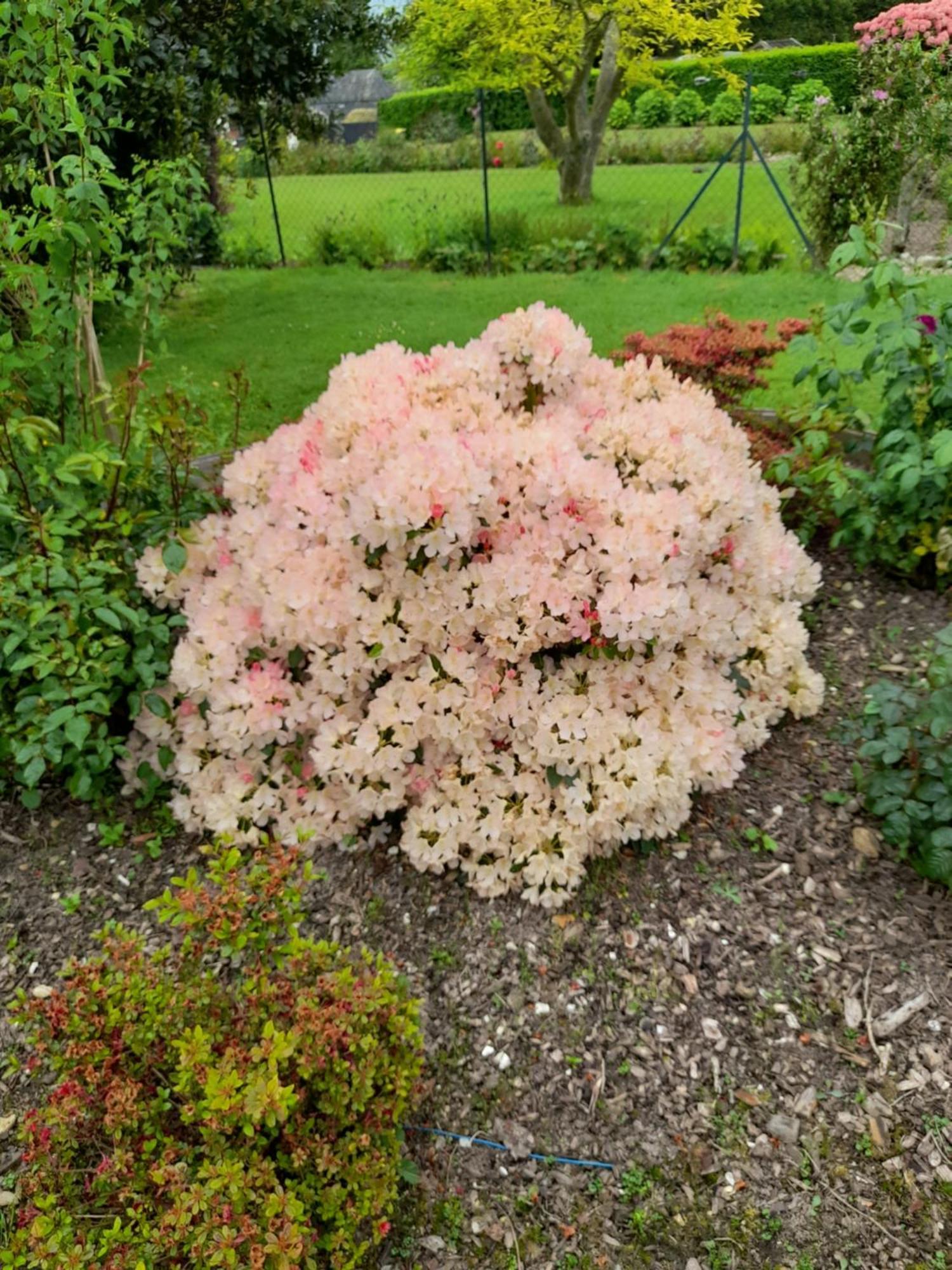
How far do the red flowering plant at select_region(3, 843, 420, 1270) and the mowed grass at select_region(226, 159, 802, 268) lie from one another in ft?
30.6

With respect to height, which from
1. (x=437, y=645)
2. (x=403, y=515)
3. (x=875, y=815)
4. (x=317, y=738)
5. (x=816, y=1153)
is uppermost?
→ (x=403, y=515)

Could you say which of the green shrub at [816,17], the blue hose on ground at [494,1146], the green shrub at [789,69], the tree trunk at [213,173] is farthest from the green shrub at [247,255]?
the green shrub at [816,17]

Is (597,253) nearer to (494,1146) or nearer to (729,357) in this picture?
(729,357)

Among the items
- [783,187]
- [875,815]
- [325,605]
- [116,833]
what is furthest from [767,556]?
[783,187]

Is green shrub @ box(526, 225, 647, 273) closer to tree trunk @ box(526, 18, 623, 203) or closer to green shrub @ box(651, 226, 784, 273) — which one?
green shrub @ box(651, 226, 784, 273)

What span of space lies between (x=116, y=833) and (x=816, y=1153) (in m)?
1.84

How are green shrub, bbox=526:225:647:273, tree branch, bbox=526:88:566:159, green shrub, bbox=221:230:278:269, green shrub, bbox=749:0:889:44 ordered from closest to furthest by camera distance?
1. green shrub, bbox=526:225:647:273
2. green shrub, bbox=221:230:278:269
3. tree branch, bbox=526:88:566:159
4. green shrub, bbox=749:0:889:44

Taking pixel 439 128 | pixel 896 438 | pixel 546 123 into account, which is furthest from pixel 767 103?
pixel 896 438

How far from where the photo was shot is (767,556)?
2.63m

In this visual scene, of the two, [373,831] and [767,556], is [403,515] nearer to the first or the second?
[373,831]

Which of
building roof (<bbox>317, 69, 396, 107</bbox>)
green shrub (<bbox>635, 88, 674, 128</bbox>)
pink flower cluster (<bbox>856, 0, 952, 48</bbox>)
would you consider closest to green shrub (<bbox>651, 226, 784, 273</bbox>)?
pink flower cluster (<bbox>856, 0, 952, 48</bbox>)

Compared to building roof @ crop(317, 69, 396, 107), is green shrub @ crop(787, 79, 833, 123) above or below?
below

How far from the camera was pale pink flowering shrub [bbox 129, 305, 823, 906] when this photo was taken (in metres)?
2.19

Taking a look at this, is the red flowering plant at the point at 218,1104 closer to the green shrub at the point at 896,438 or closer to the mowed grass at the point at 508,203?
the green shrub at the point at 896,438
